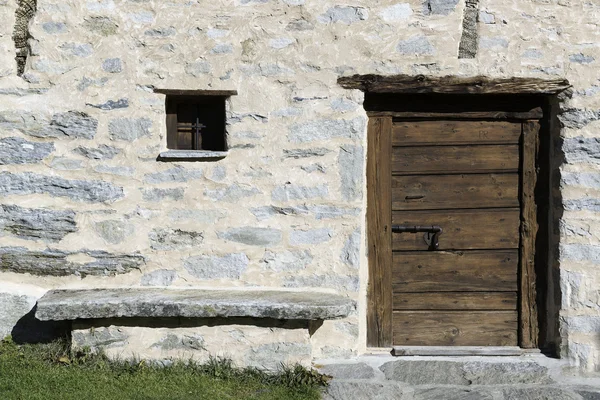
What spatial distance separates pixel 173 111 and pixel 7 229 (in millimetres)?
1196

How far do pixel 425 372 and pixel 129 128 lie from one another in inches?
87.0

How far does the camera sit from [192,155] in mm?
4078

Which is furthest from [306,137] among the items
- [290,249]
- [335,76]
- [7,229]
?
[7,229]

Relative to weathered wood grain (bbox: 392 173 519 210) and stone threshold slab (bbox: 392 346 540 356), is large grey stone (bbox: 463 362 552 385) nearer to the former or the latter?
stone threshold slab (bbox: 392 346 540 356)

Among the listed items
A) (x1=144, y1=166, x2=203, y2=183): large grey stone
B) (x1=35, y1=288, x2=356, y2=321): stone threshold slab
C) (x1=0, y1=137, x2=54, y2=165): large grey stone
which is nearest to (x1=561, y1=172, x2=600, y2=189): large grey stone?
(x1=35, y1=288, x2=356, y2=321): stone threshold slab

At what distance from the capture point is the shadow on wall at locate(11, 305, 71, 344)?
4.05 m

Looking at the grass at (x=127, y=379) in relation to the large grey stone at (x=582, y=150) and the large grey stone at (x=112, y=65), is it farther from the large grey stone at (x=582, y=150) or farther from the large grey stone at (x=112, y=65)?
the large grey stone at (x=582, y=150)

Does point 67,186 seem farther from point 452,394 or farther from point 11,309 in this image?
point 452,394

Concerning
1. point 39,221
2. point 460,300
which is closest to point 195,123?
point 39,221

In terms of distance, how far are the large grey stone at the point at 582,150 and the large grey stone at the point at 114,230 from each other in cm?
260

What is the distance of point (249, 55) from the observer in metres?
4.09

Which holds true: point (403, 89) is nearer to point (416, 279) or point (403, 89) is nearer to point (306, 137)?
point (306, 137)

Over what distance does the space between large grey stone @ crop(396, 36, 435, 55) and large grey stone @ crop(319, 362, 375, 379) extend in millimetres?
1839

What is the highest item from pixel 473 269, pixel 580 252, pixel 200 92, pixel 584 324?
pixel 200 92
